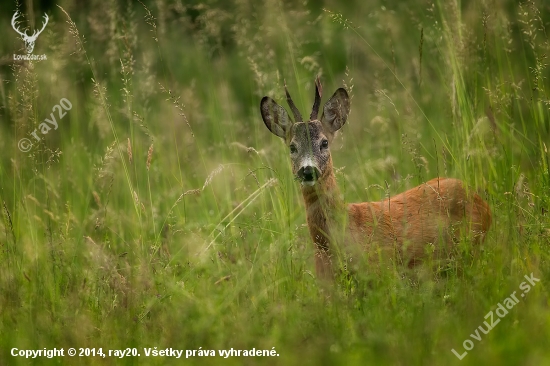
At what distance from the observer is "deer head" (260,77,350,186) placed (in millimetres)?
5309

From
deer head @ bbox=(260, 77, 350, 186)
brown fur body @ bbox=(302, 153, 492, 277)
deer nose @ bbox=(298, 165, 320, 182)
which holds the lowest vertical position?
brown fur body @ bbox=(302, 153, 492, 277)

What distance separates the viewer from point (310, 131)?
18.2 feet

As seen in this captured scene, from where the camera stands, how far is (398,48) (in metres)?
10.1

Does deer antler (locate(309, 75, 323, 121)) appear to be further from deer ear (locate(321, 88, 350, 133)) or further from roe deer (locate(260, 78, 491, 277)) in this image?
deer ear (locate(321, 88, 350, 133))

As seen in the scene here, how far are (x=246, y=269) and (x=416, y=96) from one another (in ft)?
15.5

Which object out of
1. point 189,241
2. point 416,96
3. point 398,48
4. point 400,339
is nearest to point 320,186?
point 189,241

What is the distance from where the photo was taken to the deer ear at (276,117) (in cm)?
579

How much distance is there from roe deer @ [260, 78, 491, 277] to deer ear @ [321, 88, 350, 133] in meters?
0.01

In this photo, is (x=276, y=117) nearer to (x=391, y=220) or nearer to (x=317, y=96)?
(x=317, y=96)

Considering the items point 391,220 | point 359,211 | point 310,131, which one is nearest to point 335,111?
point 310,131

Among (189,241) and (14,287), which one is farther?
(189,241)

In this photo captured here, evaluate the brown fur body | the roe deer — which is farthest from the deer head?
the brown fur body

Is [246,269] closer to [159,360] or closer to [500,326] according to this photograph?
[159,360]

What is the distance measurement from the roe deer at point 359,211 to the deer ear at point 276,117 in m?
0.02
